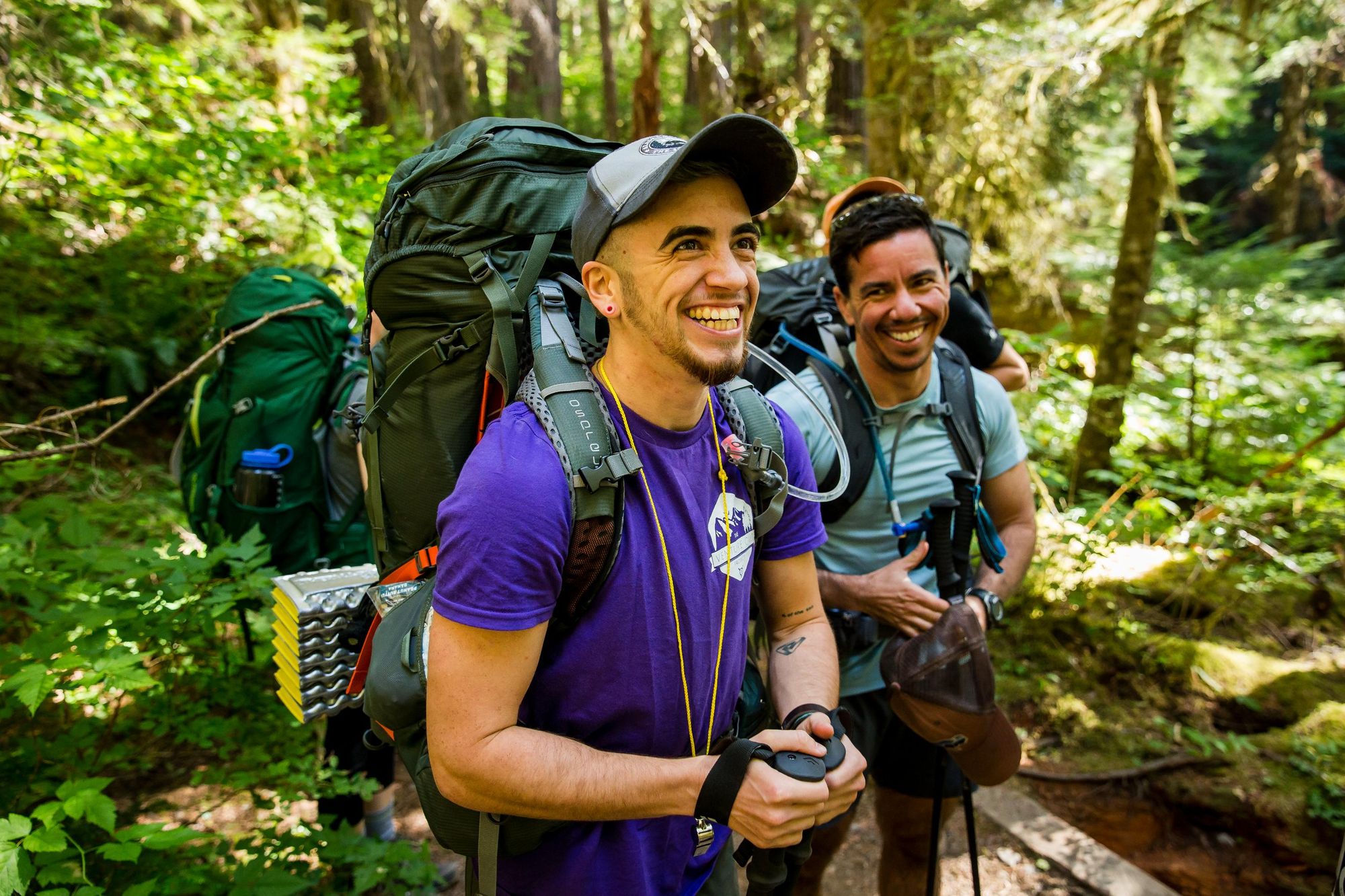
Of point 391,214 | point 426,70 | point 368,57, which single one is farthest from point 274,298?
point 368,57

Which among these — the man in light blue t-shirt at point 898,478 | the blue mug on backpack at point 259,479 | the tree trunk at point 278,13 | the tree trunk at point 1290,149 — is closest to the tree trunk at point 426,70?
the tree trunk at point 278,13

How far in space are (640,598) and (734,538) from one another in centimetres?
32

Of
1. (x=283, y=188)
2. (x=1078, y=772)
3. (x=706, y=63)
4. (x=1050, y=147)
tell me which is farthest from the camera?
(x=706, y=63)

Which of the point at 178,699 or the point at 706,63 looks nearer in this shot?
the point at 178,699

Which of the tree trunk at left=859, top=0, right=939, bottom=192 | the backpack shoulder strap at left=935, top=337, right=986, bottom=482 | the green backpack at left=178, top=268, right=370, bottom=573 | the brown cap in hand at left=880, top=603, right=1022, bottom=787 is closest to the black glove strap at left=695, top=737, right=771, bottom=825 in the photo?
the brown cap in hand at left=880, top=603, right=1022, bottom=787

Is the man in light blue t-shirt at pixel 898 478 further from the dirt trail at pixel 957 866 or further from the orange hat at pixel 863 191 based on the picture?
the dirt trail at pixel 957 866

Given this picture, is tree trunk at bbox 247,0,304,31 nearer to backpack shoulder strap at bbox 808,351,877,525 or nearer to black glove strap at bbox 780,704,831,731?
backpack shoulder strap at bbox 808,351,877,525

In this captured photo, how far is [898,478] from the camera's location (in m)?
2.67

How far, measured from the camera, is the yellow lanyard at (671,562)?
62.0 inches

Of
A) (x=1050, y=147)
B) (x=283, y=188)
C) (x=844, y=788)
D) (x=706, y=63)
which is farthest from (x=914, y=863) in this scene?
(x=706, y=63)

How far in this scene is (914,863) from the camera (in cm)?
296

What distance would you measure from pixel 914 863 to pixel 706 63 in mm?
9735

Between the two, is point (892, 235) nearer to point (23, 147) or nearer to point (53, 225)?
point (23, 147)

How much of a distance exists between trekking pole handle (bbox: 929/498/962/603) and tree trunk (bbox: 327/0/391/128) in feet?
31.3
